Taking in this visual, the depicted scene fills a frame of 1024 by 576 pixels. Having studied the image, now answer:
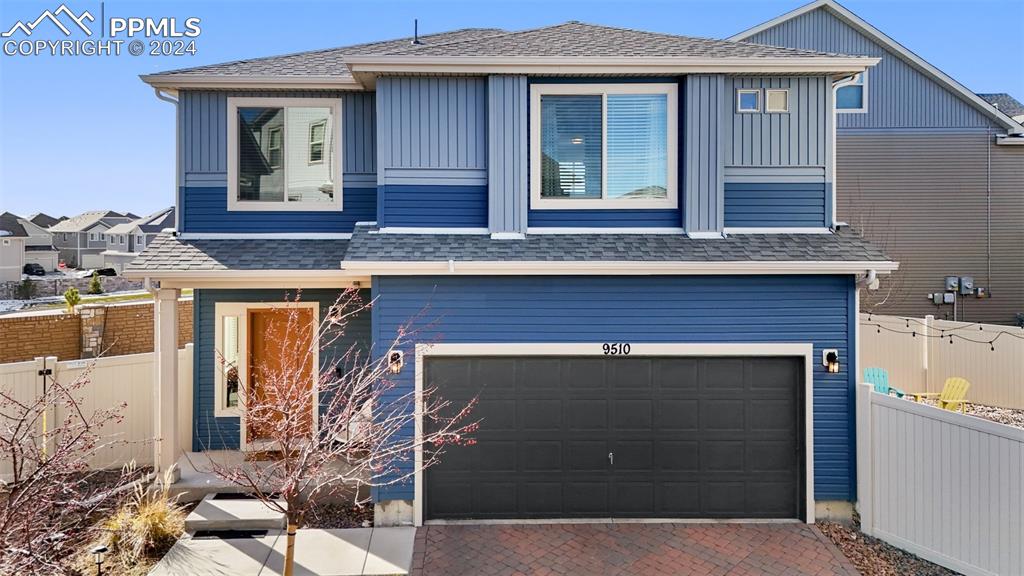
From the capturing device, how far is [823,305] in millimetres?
7137

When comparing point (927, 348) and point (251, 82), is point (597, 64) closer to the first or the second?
point (251, 82)

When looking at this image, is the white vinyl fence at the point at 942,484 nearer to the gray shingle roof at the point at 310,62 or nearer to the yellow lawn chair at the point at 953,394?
the yellow lawn chair at the point at 953,394

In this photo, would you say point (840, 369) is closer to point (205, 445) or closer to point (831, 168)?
point (831, 168)

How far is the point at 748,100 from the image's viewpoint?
25.4 feet

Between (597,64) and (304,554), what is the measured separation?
671 centimetres

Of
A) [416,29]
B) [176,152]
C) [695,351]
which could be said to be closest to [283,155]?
[176,152]

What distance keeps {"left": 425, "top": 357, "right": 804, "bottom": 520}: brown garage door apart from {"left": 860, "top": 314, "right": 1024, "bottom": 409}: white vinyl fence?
24.8 feet

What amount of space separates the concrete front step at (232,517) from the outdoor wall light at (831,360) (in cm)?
684

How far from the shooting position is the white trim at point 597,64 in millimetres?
7234

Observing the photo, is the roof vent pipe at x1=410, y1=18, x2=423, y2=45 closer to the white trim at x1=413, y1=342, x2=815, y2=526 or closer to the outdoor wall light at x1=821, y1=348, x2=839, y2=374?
the white trim at x1=413, y1=342, x2=815, y2=526

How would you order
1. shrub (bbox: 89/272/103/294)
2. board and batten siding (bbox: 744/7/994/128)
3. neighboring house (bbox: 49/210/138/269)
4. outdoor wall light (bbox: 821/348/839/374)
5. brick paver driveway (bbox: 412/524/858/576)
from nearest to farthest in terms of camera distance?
brick paver driveway (bbox: 412/524/858/576) < outdoor wall light (bbox: 821/348/839/374) < board and batten siding (bbox: 744/7/994/128) < shrub (bbox: 89/272/103/294) < neighboring house (bbox: 49/210/138/269)

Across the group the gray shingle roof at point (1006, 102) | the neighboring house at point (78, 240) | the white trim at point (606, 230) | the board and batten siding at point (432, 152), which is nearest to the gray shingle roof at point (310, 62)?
the board and batten siding at point (432, 152)

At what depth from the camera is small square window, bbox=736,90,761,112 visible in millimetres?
7715

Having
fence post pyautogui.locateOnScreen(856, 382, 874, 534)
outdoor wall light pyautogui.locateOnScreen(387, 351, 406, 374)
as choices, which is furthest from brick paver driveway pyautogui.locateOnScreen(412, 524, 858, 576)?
outdoor wall light pyautogui.locateOnScreen(387, 351, 406, 374)
